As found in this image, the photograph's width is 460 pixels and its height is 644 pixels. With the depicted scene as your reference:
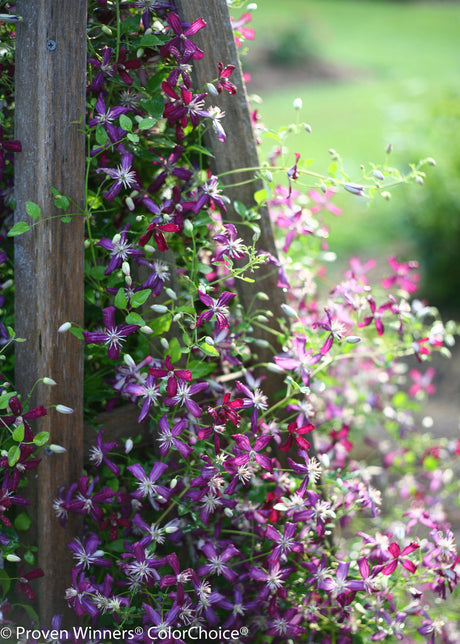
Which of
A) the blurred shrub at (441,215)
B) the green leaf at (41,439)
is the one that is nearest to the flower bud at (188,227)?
the green leaf at (41,439)

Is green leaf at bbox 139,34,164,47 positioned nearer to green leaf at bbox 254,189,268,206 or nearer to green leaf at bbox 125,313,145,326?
green leaf at bbox 254,189,268,206

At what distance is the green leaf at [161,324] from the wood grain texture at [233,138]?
0.21m

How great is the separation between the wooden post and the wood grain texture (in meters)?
0.25

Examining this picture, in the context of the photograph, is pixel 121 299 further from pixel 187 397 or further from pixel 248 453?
pixel 248 453

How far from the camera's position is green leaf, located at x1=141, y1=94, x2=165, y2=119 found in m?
1.25

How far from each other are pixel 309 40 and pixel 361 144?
22.6 feet

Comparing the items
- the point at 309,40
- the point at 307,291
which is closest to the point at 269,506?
the point at 307,291

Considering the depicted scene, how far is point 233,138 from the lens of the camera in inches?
54.6

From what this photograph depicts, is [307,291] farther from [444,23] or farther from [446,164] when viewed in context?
[444,23]

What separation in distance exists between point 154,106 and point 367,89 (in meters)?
10.2

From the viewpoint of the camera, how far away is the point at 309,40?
521 inches

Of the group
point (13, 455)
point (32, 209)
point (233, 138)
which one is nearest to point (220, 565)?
point (13, 455)

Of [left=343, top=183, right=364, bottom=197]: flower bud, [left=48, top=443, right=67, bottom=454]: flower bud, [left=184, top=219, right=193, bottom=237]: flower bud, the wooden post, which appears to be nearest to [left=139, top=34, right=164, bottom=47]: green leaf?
the wooden post

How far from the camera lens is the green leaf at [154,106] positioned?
1.25m
